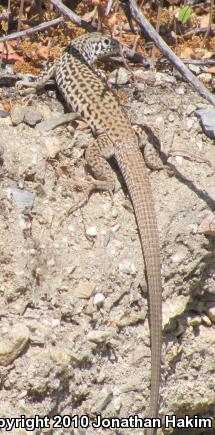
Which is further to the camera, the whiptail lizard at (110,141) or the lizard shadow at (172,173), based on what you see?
the lizard shadow at (172,173)

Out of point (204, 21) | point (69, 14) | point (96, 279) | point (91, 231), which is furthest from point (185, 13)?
point (96, 279)

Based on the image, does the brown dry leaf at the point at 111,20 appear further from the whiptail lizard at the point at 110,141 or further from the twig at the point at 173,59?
the twig at the point at 173,59

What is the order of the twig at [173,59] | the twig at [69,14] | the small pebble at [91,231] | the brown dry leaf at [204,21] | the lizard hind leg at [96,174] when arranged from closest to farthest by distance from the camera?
the twig at [173,59]
the small pebble at [91,231]
the lizard hind leg at [96,174]
the twig at [69,14]
the brown dry leaf at [204,21]

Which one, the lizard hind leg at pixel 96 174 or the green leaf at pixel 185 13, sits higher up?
the green leaf at pixel 185 13

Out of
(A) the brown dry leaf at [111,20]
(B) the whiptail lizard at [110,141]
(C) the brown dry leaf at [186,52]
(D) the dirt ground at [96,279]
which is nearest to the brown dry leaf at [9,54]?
(B) the whiptail lizard at [110,141]

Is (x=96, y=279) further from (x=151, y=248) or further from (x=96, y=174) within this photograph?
(x=96, y=174)

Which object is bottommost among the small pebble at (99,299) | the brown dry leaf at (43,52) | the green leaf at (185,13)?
the small pebble at (99,299)
